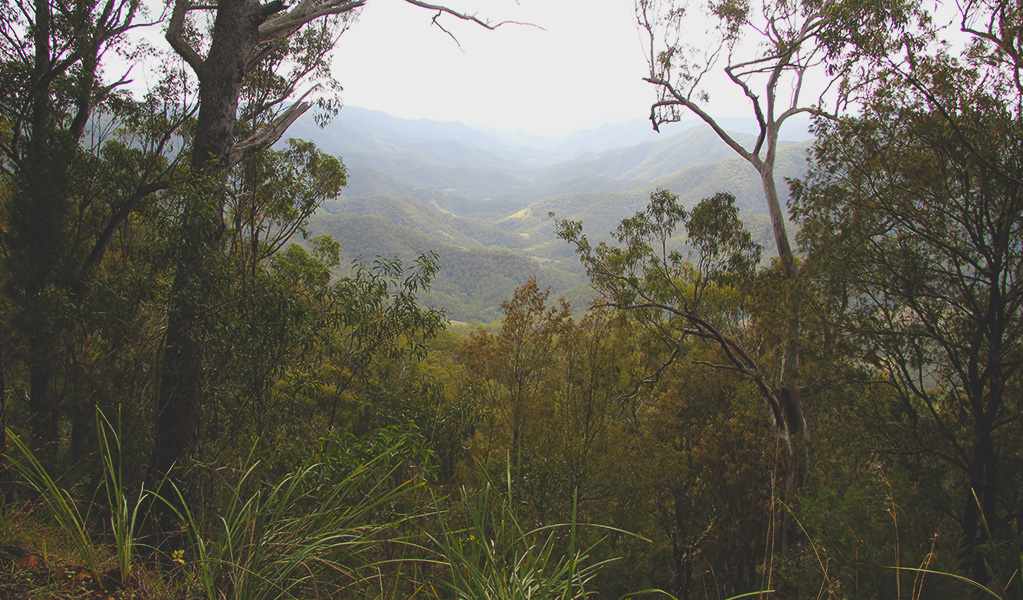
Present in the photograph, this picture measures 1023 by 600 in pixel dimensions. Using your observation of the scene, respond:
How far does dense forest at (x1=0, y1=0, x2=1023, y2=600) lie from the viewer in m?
3.75

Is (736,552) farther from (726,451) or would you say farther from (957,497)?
(957,497)

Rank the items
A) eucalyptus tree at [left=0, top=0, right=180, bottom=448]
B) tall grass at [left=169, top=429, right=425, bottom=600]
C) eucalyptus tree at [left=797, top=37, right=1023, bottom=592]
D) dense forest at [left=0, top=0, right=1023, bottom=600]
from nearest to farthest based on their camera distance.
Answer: tall grass at [left=169, top=429, right=425, bottom=600] < dense forest at [left=0, top=0, right=1023, bottom=600] < eucalyptus tree at [left=797, top=37, right=1023, bottom=592] < eucalyptus tree at [left=0, top=0, right=180, bottom=448]

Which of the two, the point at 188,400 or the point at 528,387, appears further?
the point at 528,387

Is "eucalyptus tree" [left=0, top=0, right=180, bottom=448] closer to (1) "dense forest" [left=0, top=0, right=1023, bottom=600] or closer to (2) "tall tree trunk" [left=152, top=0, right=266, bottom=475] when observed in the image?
(1) "dense forest" [left=0, top=0, right=1023, bottom=600]

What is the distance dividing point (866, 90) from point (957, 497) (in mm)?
5634

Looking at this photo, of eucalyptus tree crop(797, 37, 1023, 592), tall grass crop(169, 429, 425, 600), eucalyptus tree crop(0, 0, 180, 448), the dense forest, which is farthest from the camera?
eucalyptus tree crop(0, 0, 180, 448)

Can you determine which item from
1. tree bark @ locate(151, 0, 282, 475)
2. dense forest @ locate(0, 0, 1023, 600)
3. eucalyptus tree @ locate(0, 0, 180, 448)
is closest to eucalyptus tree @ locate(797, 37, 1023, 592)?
dense forest @ locate(0, 0, 1023, 600)

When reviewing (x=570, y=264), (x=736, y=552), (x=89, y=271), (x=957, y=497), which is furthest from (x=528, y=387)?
(x=570, y=264)

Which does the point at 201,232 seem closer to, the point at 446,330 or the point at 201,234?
A: the point at 201,234

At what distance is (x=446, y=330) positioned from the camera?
5250mm

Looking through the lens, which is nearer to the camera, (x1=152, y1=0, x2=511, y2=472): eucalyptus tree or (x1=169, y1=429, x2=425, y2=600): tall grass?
(x1=169, y1=429, x2=425, y2=600): tall grass

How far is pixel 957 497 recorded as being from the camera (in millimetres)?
6492

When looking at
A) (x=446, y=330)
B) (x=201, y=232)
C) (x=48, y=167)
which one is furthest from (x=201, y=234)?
(x=48, y=167)

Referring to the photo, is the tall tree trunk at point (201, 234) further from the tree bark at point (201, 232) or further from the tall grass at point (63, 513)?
the tall grass at point (63, 513)
